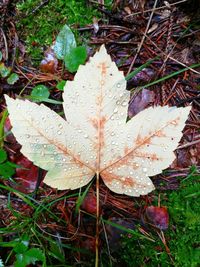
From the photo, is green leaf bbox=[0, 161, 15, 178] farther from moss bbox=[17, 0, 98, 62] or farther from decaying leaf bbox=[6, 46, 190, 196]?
moss bbox=[17, 0, 98, 62]

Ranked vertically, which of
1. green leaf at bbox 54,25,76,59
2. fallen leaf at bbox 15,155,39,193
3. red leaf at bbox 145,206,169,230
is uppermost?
green leaf at bbox 54,25,76,59

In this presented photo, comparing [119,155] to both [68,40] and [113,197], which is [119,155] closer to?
[113,197]

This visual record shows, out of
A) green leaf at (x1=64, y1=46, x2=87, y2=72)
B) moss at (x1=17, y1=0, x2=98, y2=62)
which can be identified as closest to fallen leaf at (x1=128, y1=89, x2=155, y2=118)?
green leaf at (x1=64, y1=46, x2=87, y2=72)

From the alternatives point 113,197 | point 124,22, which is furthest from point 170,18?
point 113,197

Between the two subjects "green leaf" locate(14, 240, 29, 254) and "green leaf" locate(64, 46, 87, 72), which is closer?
"green leaf" locate(14, 240, 29, 254)

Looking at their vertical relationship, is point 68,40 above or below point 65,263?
above

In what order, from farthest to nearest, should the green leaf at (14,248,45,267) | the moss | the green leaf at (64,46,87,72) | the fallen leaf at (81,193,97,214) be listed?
the moss → the green leaf at (64,46,87,72) → the fallen leaf at (81,193,97,214) → the green leaf at (14,248,45,267)

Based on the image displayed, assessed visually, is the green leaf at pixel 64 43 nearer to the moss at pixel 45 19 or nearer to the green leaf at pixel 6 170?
the moss at pixel 45 19
